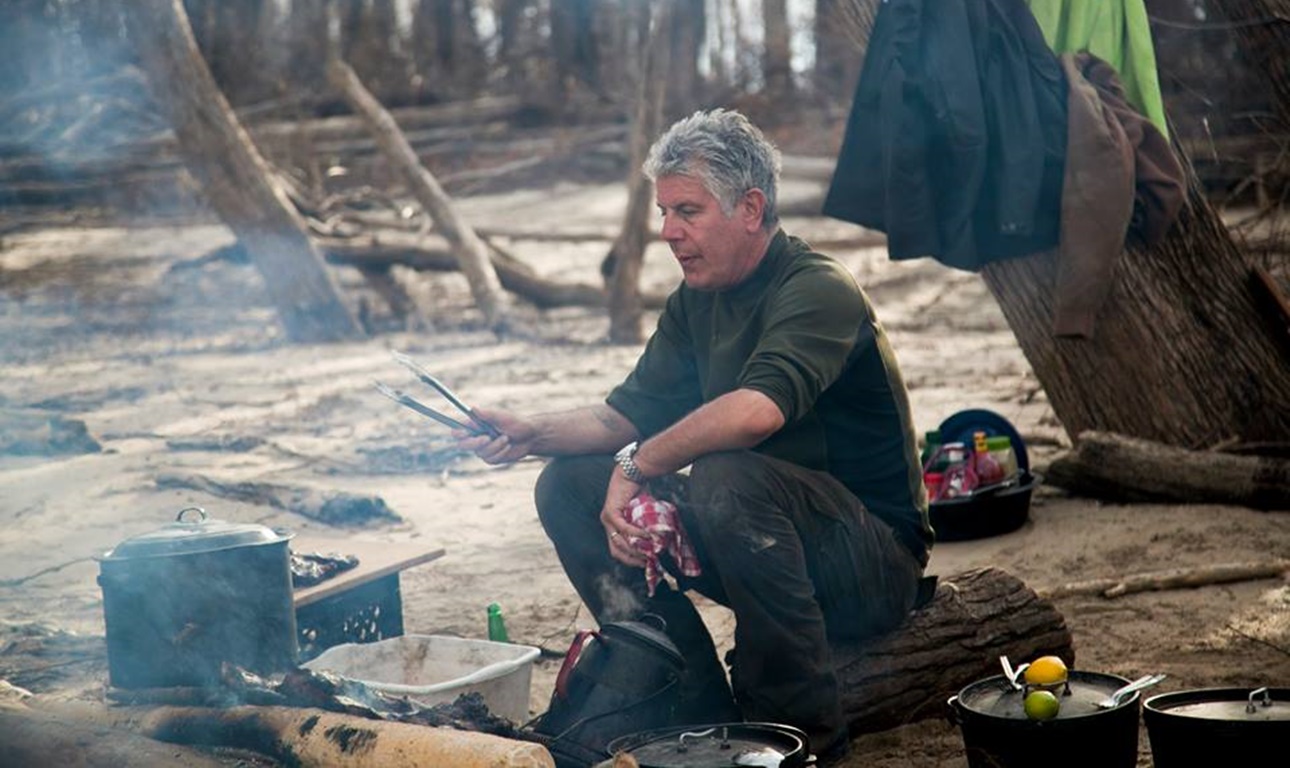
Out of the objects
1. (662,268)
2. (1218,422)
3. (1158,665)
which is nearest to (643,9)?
(662,268)

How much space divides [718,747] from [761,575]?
49cm

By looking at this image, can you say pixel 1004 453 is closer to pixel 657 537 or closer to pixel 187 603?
pixel 657 537

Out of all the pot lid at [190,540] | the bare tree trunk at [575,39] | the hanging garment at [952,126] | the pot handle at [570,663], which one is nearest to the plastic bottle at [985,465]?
the hanging garment at [952,126]

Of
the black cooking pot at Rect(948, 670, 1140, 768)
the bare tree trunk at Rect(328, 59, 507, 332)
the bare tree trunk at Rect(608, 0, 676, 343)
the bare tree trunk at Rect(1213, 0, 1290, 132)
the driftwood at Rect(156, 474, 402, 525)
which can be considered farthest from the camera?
the bare tree trunk at Rect(328, 59, 507, 332)

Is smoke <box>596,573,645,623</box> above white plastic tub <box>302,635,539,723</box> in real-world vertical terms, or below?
above

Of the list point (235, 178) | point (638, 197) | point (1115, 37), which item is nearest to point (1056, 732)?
point (1115, 37)

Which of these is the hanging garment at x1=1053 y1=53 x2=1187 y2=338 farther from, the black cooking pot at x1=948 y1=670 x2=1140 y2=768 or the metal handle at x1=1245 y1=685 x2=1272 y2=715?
the metal handle at x1=1245 y1=685 x2=1272 y2=715

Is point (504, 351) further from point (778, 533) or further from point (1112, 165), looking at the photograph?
point (778, 533)

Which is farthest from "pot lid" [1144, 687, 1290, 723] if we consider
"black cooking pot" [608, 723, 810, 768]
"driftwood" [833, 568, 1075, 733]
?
"driftwood" [833, 568, 1075, 733]

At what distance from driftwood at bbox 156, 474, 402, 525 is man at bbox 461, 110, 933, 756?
228 centimetres

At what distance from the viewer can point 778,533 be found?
3.29 metres

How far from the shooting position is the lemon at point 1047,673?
297 centimetres

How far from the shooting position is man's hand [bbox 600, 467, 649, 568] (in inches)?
137

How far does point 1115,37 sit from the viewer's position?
16.9ft
